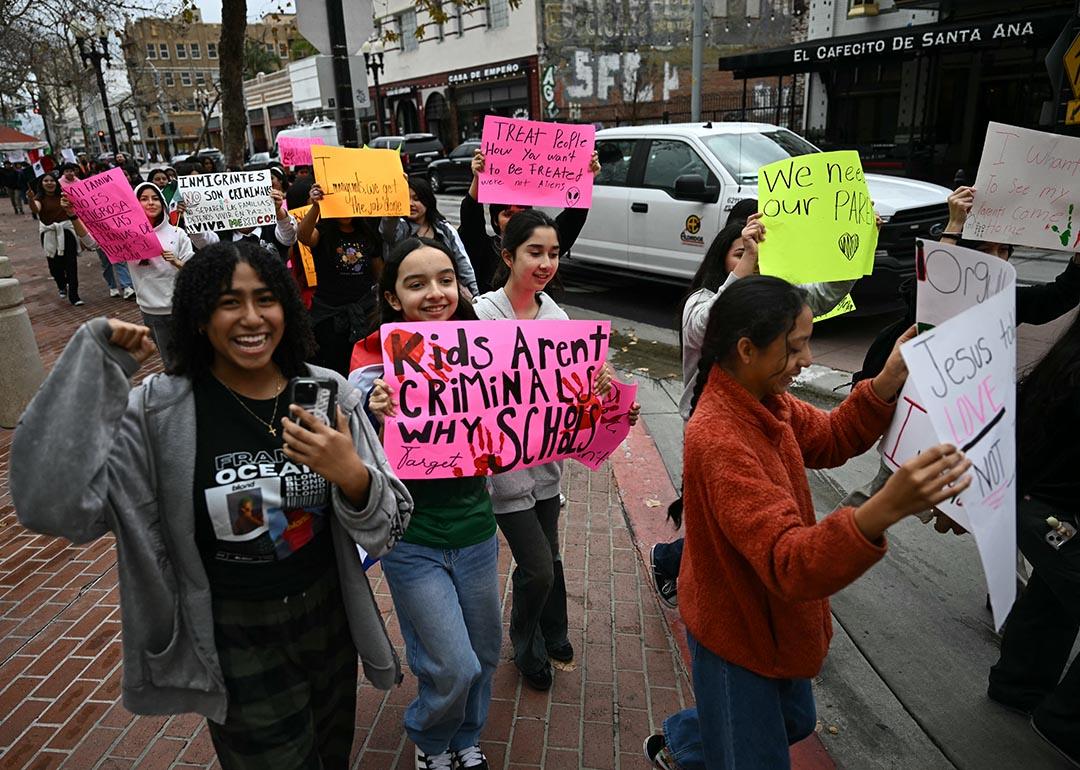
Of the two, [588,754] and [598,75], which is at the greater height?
[598,75]

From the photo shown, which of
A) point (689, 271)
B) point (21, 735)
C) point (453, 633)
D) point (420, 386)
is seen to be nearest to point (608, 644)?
point (453, 633)

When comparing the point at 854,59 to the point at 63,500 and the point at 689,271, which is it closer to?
the point at 689,271

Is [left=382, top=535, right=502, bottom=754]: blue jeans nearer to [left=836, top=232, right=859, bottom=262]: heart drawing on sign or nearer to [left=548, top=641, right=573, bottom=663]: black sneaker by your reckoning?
[left=548, top=641, right=573, bottom=663]: black sneaker

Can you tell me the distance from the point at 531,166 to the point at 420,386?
108 inches

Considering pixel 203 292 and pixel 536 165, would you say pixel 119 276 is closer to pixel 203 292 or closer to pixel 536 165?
pixel 536 165

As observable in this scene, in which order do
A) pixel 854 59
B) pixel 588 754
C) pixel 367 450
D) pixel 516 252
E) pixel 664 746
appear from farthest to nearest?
pixel 854 59 < pixel 516 252 < pixel 588 754 < pixel 664 746 < pixel 367 450

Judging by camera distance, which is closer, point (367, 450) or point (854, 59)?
point (367, 450)

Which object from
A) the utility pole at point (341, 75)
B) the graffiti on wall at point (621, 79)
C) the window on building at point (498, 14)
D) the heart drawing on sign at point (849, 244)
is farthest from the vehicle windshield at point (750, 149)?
the window on building at point (498, 14)

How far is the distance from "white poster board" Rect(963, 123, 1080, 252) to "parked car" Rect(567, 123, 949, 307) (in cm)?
485

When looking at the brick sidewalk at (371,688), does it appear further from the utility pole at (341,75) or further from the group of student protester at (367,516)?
the utility pole at (341,75)

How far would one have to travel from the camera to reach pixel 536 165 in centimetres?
487

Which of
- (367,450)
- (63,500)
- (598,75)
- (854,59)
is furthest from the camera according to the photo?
(598,75)

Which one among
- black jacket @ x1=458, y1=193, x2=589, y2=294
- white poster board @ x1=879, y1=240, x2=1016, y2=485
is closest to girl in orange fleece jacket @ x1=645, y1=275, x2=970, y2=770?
white poster board @ x1=879, y1=240, x2=1016, y2=485

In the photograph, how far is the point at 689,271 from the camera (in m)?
9.07
